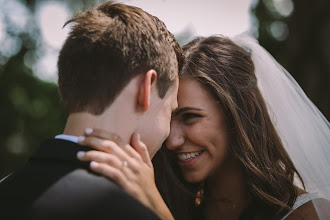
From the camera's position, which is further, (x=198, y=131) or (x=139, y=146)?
(x=198, y=131)

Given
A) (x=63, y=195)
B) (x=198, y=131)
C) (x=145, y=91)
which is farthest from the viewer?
(x=198, y=131)

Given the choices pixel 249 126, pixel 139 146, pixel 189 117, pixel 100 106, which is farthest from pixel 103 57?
pixel 249 126

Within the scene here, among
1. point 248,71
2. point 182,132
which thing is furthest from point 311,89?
point 182,132

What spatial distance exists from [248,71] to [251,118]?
433 millimetres

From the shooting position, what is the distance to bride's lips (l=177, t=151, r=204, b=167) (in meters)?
3.25

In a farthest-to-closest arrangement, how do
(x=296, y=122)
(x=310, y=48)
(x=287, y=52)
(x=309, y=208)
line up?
(x=287, y=52) < (x=310, y=48) < (x=296, y=122) < (x=309, y=208)

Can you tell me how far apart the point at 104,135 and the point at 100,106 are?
0.15m

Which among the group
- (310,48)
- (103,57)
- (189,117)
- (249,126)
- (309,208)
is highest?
(103,57)

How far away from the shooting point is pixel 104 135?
193 cm

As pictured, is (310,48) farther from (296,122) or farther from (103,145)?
(103,145)

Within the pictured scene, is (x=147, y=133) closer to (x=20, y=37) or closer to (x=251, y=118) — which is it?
(x=251, y=118)

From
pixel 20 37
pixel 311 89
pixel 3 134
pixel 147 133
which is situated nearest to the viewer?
pixel 147 133

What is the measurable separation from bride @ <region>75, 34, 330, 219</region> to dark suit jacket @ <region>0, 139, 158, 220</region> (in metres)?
1.54

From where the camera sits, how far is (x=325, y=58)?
284 inches
